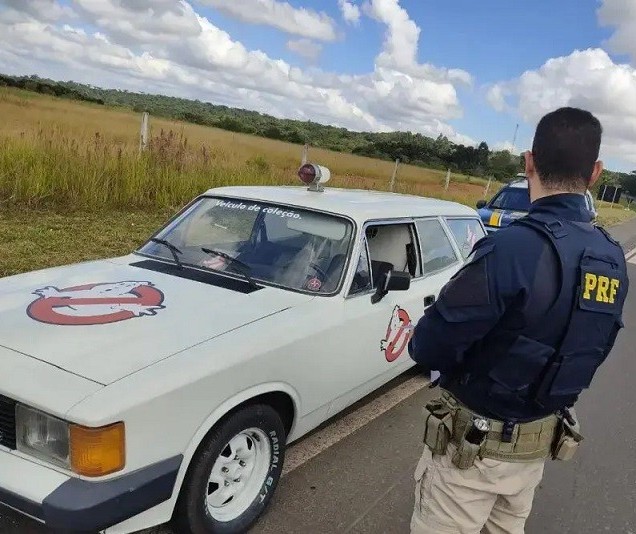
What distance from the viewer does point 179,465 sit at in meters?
2.23

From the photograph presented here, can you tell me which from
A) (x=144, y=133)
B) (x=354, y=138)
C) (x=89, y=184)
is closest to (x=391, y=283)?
(x=89, y=184)

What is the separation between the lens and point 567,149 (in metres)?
1.73

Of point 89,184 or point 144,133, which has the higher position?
point 144,133

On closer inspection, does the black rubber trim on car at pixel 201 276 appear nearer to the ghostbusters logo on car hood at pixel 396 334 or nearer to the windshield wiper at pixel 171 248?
the windshield wiper at pixel 171 248

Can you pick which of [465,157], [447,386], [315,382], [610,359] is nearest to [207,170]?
[610,359]

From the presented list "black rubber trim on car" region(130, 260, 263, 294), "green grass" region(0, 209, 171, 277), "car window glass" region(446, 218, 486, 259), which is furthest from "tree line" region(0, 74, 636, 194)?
"black rubber trim on car" region(130, 260, 263, 294)

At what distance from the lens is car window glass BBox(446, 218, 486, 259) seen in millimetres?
4812

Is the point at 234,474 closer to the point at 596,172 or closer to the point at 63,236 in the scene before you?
the point at 596,172

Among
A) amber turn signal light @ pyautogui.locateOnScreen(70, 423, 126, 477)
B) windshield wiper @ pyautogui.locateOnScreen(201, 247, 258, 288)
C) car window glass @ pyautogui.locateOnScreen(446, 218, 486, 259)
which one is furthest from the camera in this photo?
car window glass @ pyautogui.locateOnScreen(446, 218, 486, 259)

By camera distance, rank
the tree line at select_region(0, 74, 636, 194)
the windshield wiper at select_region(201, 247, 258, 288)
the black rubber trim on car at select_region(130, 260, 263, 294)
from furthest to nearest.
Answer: the tree line at select_region(0, 74, 636, 194) < the windshield wiper at select_region(201, 247, 258, 288) < the black rubber trim on car at select_region(130, 260, 263, 294)

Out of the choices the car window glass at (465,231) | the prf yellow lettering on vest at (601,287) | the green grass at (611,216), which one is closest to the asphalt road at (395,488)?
the car window glass at (465,231)

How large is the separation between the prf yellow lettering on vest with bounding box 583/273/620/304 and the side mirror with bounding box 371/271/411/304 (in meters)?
1.68

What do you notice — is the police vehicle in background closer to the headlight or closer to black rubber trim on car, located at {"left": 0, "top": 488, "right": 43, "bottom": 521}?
the headlight

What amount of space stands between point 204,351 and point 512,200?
1075 cm
